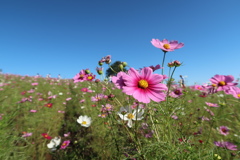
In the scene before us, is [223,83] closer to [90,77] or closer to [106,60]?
[106,60]

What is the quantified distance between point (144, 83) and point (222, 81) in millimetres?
797

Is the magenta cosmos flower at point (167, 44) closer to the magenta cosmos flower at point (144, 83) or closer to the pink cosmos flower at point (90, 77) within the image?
the magenta cosmos flower at point (144, 83)

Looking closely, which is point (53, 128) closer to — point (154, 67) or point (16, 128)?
point (16, 128)

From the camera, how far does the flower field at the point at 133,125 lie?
0.81 m

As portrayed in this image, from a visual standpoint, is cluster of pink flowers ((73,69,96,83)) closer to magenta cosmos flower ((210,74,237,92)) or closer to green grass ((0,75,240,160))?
green grass ((0,75,240,160))

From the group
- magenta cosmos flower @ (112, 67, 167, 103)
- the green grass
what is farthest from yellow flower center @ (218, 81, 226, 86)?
magenta cosmos flower @ (112, 67, 167, 103)

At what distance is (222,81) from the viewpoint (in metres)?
1.13

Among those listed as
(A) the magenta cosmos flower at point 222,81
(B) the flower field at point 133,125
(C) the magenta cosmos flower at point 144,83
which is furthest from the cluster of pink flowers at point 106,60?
(A) the magenta cosmos flower at point 222,81

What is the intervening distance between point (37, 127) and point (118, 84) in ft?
7.61

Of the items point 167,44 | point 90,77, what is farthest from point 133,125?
point 167,44

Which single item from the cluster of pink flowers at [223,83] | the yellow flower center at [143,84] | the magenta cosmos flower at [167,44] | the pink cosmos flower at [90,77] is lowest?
the cluster of pink flowers at [223,83]

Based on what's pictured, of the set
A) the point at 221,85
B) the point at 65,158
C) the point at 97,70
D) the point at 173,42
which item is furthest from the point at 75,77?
the point at 221,85

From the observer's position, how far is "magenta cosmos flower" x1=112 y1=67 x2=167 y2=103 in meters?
0.72

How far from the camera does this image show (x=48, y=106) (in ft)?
10.2
